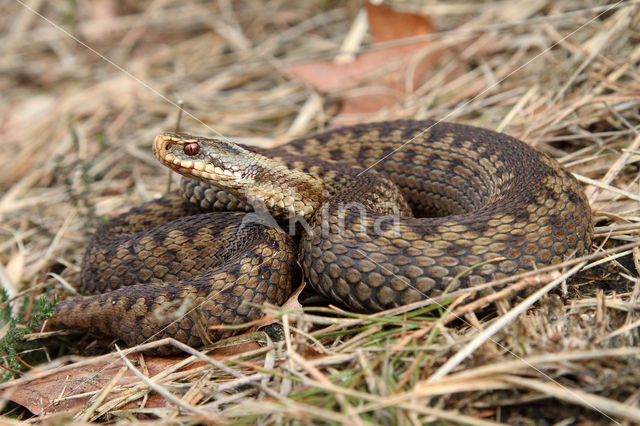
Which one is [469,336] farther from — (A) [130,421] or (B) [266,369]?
(A) [130,421]

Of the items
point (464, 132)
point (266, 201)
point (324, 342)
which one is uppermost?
point (464, 132)

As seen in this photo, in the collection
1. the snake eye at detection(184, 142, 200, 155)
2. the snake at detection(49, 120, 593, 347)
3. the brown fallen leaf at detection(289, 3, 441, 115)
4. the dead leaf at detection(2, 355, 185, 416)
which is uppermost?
the brown fallen leaf at detection(289, 3, 441, 115)

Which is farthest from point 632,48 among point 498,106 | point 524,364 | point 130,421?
point 130,421

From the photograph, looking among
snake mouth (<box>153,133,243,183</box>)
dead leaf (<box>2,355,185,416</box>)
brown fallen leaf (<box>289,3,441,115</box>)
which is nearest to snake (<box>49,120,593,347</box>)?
snake mouth (<box>153,133,243,183</box>)

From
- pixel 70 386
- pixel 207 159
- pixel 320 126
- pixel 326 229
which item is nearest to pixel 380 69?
pixel 320 126

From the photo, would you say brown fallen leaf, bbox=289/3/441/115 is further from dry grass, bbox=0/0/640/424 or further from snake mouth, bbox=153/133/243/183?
snake mouth, bbox=153/133/243/183

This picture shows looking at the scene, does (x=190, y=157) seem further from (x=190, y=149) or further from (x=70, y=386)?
(x=70, y=386)
